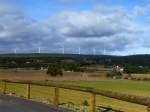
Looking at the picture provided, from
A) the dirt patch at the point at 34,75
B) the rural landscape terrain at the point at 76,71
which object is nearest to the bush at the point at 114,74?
the rural landscape terrain at the point at 76,71

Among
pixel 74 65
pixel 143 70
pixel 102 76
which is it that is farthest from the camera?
pixel 143 70

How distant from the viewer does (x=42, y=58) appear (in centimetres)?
16350

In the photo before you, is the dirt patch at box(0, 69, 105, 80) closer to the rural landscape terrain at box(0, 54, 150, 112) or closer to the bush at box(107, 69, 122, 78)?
the rural landscape terrain at box(0, 54, 150, 112)

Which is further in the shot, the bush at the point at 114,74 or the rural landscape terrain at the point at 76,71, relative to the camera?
the bush at the point at 114,74

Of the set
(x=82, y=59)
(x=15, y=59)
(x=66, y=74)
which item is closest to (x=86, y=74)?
(x=66, y=74)

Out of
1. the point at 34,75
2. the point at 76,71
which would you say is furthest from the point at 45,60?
the point at 34,75

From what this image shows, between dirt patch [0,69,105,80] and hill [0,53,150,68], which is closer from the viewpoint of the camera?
dirt patch [0,69,105,80]

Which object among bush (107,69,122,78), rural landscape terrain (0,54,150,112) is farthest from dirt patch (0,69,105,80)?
bush (107,69,122,78)

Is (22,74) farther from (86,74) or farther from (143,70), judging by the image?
(143,70)

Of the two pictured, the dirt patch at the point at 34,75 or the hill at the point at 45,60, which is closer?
the dirt patch at the point at 34,75

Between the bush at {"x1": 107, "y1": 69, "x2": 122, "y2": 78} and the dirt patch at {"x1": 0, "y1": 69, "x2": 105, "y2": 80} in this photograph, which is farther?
the bush at {"x1": 107, "y1": 69, "x2": 122, "y2": 78}

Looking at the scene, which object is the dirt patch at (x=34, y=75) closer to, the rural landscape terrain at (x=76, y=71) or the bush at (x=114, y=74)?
the rural landscape terrain at (x=76, y=71)

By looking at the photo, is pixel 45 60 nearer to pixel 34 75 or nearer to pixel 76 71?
pixel 76 71

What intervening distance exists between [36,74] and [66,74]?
11.2 m
